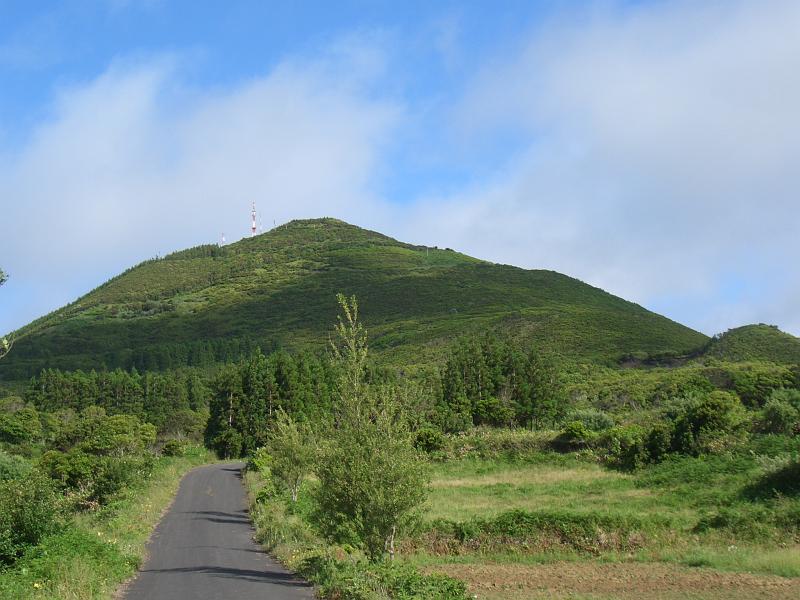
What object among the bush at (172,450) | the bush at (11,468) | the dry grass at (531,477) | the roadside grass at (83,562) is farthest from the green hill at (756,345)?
the roadside grass at (83,562)

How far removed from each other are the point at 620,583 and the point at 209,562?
37.9 ft

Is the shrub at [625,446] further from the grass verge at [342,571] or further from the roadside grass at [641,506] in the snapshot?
the grass verge at [342,571]

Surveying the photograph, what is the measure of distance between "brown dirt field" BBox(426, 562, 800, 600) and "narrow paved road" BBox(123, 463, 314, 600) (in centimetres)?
448

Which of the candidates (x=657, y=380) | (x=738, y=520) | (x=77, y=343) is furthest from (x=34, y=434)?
(x=77, y=343)

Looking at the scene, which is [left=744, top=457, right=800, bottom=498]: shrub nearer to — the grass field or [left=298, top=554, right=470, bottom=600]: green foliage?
the grass field

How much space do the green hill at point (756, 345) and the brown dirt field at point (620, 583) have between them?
84.5 meters

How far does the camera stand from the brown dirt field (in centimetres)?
1614

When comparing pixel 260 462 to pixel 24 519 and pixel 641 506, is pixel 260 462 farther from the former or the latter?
pixel 24 519

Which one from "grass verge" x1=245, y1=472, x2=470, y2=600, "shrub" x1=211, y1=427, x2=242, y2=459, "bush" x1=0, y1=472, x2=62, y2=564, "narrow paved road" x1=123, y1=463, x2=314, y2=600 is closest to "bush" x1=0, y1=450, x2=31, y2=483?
"narrow paved road" x1=123, y1=463, x2=314, y2=600

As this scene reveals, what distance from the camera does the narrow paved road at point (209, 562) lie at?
17234mm

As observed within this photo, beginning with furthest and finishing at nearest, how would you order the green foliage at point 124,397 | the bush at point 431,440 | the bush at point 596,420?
1. the green foliage at point 124,397
2. the bush at point 596,420
3. the bush at point 431,440

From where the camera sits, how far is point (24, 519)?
20.5 meters

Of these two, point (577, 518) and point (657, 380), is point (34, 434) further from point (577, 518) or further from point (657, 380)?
point (577, 518)

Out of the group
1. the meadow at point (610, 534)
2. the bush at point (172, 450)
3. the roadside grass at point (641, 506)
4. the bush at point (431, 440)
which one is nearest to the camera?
the meadow at point (610, 534)
